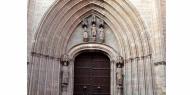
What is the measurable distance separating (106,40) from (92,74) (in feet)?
4.05

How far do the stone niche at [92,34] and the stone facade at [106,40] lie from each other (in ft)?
0.11

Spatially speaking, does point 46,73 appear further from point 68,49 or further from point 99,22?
point 99,22

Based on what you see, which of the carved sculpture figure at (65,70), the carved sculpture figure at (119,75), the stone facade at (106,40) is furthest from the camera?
the carved sculpture figure at (119,75)

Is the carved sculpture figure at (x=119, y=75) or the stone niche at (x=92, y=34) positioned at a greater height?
the stone niche at (x=92, y=34)

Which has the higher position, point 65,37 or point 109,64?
point 65,37

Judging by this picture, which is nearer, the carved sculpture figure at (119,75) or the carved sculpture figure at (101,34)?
the carved sculpture figure at (119,75)

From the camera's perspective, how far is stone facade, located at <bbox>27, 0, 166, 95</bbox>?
10320 mm

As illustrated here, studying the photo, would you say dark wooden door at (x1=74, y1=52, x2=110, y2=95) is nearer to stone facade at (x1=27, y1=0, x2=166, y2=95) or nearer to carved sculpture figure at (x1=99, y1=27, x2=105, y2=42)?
stone facade at (x1=27, y1=0, x2=166, y2=95)

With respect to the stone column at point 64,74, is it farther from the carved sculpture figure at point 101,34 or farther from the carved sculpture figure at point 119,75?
the carved sculpture figure at point 119,75

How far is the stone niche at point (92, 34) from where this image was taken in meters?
11.5

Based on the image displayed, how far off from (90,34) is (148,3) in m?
2.16

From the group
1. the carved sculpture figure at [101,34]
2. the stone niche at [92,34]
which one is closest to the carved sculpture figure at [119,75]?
the stone niche at [92,34]
